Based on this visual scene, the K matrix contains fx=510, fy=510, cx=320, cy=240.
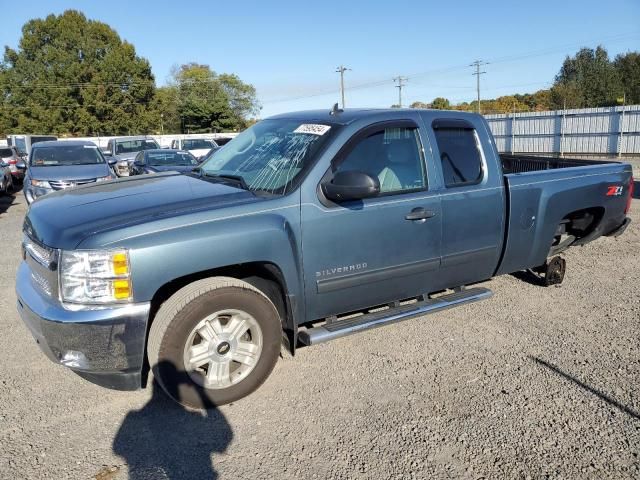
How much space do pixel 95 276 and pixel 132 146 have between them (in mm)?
18494

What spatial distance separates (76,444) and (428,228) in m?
2.76

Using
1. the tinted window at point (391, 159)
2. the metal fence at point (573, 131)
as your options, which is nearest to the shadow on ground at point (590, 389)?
the tinted window at point (391, 159)

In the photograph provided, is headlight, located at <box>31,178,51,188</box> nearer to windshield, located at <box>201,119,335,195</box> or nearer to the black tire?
windshield, located at <box>201,119,335,195</box>

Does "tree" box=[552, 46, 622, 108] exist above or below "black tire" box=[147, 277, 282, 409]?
above

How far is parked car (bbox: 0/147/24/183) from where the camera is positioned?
63.2 ft

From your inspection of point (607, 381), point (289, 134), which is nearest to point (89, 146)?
point (289, 134)

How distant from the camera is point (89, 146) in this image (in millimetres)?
12695

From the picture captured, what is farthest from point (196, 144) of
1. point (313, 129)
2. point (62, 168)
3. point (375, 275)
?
point (375, 275)

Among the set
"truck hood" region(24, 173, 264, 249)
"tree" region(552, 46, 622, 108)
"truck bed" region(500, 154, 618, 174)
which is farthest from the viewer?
"tree" region(552, 46, 622, 108)

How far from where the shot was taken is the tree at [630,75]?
54.5 meters

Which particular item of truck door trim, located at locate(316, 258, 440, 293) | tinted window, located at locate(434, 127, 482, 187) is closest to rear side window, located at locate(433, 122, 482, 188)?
tinted window, located at locate(434, 127, 482, 187)

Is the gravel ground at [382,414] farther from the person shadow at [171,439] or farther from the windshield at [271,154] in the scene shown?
the windshield at [271,154]

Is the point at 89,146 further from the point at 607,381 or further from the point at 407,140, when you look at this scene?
the point at 607,381

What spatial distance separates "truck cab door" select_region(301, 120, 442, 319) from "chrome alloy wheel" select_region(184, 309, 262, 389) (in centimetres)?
49
